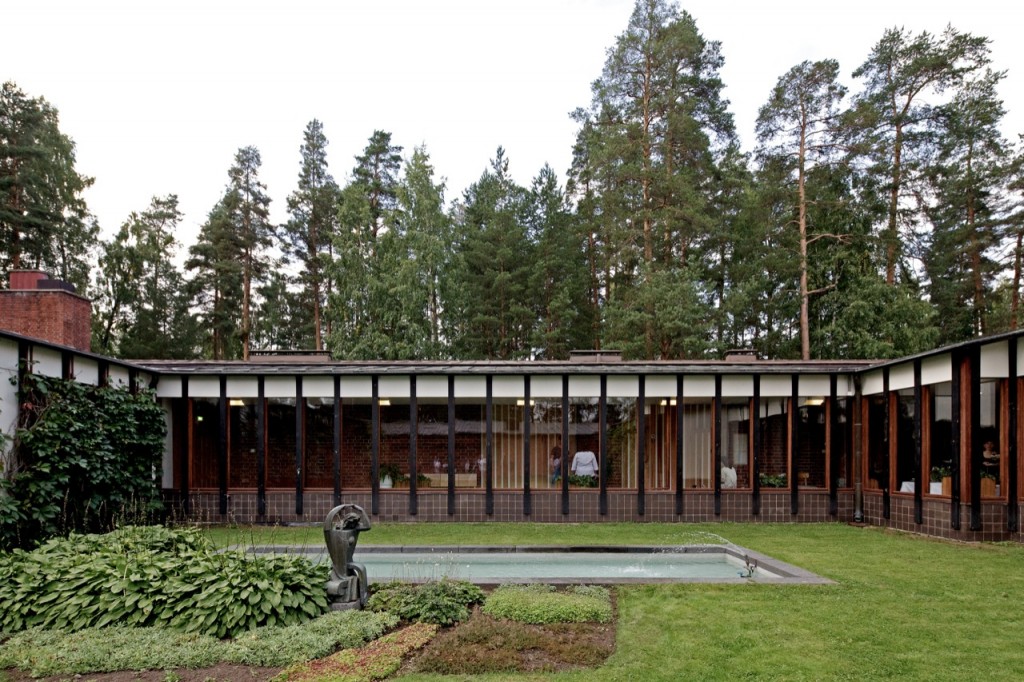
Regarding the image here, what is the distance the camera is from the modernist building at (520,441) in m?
13.4

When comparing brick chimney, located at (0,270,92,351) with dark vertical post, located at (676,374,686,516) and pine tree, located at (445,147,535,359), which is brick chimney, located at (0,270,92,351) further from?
pine tree, located at (445,147,535,359)

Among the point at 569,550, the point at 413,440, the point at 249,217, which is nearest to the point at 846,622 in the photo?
the point at 569,550

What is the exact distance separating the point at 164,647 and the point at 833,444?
12164 millimetres

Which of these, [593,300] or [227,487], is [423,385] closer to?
[227,487]

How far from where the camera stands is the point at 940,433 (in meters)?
11.2

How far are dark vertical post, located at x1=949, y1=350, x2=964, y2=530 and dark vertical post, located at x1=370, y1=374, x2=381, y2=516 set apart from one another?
966 cm

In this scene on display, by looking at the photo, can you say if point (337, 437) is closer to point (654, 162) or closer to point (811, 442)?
point (811, 442)

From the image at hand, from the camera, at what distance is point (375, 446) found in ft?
45.0

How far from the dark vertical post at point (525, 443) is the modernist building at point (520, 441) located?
1.5 inches

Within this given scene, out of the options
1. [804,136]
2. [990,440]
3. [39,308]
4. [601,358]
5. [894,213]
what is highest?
[804,136]

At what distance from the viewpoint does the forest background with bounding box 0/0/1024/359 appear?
2342cm

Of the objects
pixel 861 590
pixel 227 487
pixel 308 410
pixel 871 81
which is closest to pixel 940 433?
pixel 861 590

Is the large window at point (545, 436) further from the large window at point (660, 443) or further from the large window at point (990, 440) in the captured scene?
the large window at point (990, 440)

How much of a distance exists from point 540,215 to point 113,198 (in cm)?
2062
